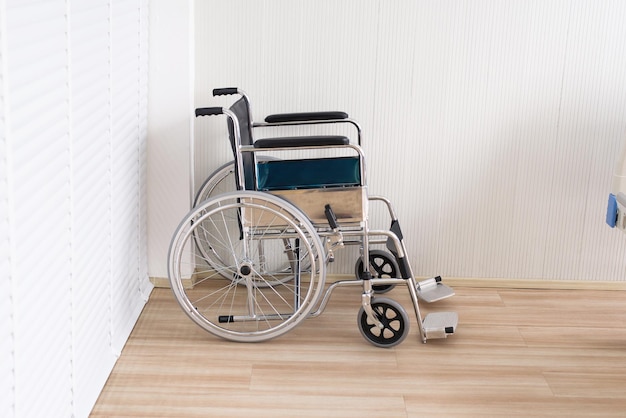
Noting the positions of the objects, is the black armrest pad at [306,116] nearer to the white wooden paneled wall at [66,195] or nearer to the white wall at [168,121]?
the white wall at [168,121]

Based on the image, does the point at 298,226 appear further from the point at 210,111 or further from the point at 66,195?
the point at 66,195

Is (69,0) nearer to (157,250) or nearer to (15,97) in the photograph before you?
(15,97)

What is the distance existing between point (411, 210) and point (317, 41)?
32.1 inches

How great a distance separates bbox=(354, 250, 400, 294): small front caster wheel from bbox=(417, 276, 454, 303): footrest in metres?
0.13

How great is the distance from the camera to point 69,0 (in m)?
2.11

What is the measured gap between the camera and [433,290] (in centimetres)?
334

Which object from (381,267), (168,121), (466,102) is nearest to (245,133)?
(168,121)

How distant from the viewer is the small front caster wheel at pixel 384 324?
290 centimetres

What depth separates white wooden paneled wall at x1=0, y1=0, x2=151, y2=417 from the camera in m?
1.78

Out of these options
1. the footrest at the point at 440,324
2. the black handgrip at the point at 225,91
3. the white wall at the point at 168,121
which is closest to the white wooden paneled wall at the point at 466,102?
the white wall at the point at 168,121

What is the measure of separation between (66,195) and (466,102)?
1.83m

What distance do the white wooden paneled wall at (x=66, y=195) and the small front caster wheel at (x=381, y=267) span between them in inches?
37.0

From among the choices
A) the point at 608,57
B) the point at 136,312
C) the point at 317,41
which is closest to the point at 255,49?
the point at 317,41

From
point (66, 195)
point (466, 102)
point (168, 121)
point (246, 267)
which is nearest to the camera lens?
point (66, 195)
